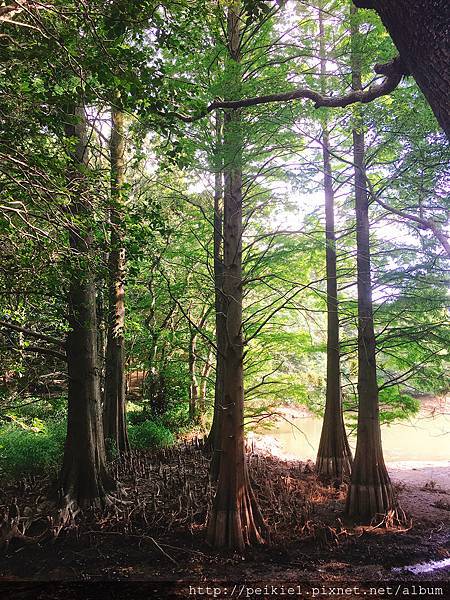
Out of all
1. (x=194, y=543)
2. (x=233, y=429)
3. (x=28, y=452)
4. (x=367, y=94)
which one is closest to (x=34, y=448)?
(x=28, y=452)

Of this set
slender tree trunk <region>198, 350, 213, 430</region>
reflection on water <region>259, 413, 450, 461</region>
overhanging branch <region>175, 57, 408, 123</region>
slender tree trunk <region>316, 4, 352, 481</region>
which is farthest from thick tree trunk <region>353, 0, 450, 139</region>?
slender tree trunk <region>198, 350, 213, 430</region>

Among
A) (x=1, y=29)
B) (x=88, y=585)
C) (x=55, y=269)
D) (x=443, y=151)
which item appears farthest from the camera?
(x=443, y=151)

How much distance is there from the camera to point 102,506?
614cm

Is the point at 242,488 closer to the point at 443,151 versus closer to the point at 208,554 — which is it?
the point at 208,554

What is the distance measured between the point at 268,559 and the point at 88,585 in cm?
215

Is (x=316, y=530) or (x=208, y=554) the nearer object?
(x=208, y=554)

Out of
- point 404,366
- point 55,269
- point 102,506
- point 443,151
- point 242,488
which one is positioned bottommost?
point 102,506

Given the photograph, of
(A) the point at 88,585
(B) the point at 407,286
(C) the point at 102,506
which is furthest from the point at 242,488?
(B) the point at 407,286

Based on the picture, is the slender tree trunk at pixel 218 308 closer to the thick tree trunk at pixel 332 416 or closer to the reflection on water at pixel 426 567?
the thick tree trunk at pixel 332 416

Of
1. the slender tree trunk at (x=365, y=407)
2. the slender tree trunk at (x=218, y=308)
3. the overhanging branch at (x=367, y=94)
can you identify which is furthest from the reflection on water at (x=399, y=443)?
the overhanging branch at (x=367, y=94)

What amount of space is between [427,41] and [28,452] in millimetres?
9523

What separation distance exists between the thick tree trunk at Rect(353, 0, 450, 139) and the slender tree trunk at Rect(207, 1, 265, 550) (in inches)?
132

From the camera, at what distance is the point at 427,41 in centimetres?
146

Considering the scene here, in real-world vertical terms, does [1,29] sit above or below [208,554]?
above
